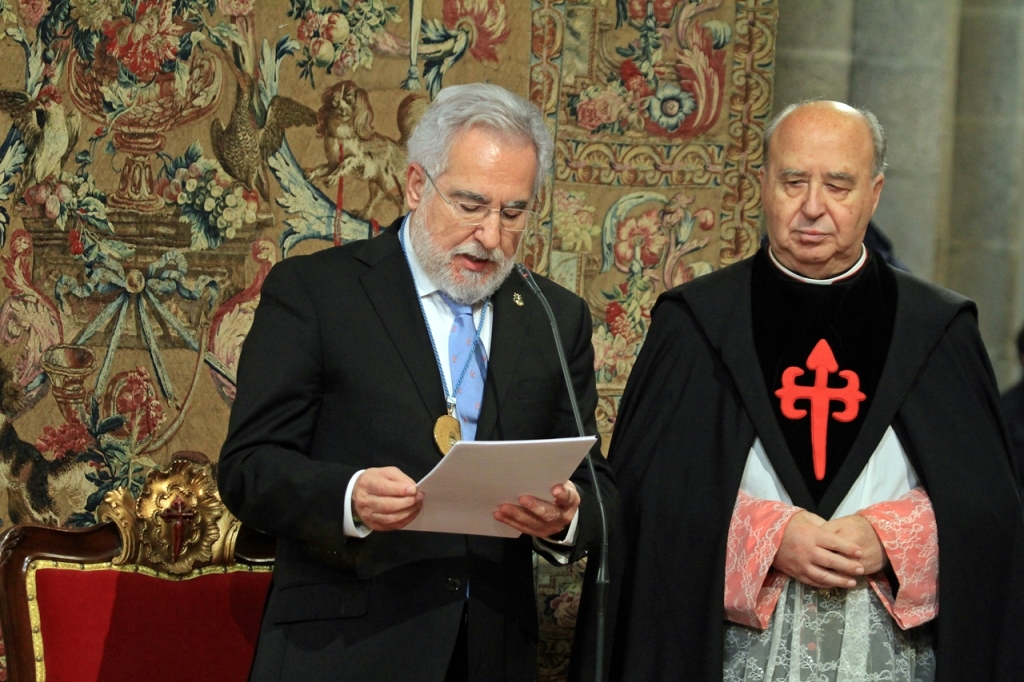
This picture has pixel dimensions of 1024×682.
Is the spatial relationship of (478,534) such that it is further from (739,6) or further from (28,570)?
(739,6)

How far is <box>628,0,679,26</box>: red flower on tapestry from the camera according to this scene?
4.03 m

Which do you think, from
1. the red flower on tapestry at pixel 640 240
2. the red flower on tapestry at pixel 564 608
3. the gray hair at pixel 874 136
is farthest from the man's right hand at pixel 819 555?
the red flower on tapestry at pixel 640 240

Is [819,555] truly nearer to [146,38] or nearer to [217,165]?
[217,165]

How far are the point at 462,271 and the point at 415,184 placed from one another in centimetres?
23

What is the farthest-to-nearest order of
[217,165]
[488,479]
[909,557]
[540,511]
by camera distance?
[217,165]
[909,557]
[540,511]
[488,479]

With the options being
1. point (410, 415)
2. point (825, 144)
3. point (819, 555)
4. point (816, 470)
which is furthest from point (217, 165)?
point (819, 555)

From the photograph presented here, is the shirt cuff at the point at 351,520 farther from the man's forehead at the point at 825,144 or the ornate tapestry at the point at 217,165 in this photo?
the ornate tapestry at the point at 217,165

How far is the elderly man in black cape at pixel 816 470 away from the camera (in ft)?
9.41

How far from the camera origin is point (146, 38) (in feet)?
12.2

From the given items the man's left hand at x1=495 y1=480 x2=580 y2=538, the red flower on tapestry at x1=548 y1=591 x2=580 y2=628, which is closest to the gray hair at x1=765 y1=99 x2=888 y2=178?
the man's left hand at x1=495 y1=480 x2=580 y2=538

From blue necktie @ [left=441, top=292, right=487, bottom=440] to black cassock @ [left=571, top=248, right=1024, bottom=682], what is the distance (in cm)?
57

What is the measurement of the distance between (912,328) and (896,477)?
1.22 ft

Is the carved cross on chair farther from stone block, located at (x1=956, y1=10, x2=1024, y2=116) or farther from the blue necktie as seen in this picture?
stone block, located at (x1=956, y1=10, x2=1024, y2=116)

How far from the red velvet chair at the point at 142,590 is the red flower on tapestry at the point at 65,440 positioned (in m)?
0.59
